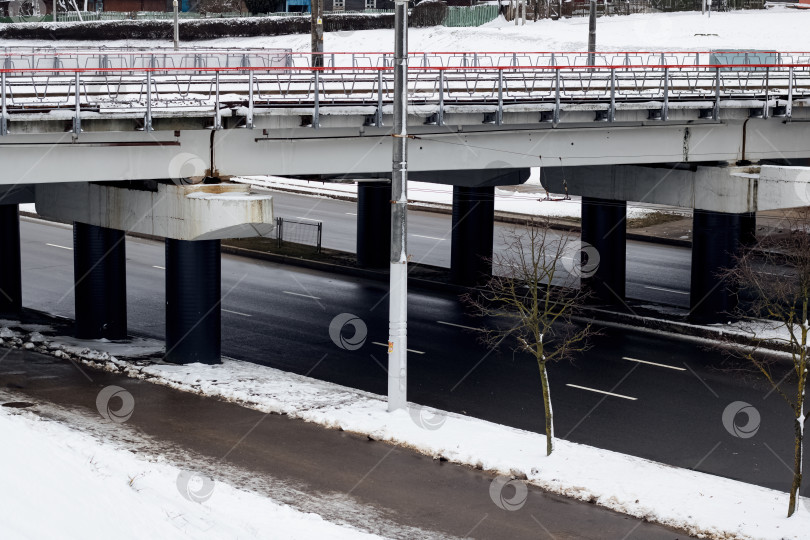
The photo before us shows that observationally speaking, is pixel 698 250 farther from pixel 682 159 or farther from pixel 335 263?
pixel 335 263

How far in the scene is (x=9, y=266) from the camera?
27.4 meters

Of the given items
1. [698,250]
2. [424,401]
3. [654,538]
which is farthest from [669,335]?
[654,538]

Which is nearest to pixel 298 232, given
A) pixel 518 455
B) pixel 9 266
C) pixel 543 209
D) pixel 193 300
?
pixel 543 209

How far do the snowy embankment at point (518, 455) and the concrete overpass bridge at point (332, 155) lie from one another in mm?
1947

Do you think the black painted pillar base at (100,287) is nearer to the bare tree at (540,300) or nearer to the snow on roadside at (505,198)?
the bare tree at (540,300)

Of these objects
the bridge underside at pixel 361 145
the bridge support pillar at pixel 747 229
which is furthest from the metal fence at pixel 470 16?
the bridge underside at pixel 361 145

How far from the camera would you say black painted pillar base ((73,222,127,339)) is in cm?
2392

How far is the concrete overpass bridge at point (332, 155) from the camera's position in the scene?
18984 millimetres

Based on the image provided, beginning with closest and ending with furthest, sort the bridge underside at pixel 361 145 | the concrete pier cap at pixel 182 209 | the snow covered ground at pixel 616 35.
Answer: the bridge underside at pixel 361 145, the concrete pier cap at pixel 182 209, the snow covered ground at pixel 616 35

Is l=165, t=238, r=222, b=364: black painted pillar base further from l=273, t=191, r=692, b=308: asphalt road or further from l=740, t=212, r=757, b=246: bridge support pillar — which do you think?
l=740, t=212, r=757, b=246: bridge support pillar

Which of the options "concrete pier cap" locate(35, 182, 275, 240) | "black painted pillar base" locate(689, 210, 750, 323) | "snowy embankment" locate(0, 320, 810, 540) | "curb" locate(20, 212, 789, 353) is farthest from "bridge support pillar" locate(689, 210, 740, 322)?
"concrete pier cap" locate(35, 182, 275, 240)

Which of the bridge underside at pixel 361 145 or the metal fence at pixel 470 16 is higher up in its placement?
the metal fence at pixel 470 16

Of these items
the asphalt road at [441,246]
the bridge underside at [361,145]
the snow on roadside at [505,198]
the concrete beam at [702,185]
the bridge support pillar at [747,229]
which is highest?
the bridge underside at [361,145]

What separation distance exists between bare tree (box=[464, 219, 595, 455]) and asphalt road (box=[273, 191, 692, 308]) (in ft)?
5.59
